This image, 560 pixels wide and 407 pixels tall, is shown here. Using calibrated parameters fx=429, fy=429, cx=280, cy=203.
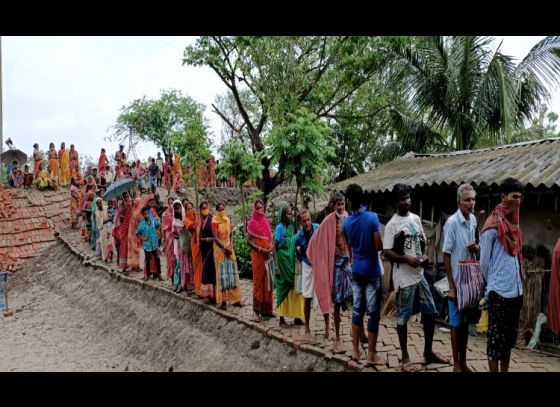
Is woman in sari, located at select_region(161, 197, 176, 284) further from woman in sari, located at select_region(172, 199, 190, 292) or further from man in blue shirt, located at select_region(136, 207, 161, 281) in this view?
woman in sari, located at select_region(172, 199, 190, 292)

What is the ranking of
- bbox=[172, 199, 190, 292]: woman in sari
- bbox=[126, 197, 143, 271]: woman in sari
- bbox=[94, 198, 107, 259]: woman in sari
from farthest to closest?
bbox=[94, 198, 107, 259]: woman in sari → bbox=[126, 197, 143, 271]: woman in sari → bbox=[172, 199, 190, 292]: woman in sari

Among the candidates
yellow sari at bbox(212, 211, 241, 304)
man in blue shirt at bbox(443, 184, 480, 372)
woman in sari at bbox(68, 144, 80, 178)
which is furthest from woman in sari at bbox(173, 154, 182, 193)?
man in blue shirt at bbox(443, 184, 480, 372)

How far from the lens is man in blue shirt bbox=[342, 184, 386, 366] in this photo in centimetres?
437

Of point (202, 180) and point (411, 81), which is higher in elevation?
point (411, 81)

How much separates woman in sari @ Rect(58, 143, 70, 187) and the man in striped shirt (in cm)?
1977

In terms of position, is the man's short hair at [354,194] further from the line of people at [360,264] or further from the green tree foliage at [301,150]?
the green tree foliage at [301,150]

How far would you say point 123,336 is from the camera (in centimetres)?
818

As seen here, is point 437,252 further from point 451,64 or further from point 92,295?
point 92,295

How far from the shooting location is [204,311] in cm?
760

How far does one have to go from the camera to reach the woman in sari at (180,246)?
8.26 meters

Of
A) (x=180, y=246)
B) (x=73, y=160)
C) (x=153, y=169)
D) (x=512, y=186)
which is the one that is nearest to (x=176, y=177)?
(x=153, y=169)

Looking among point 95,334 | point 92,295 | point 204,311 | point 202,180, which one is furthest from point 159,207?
point 202,180

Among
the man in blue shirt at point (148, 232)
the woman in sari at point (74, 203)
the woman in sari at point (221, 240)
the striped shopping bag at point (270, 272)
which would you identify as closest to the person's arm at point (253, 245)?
the striped shopping bag at point (270, 272)

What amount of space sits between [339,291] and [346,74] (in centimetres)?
1057
